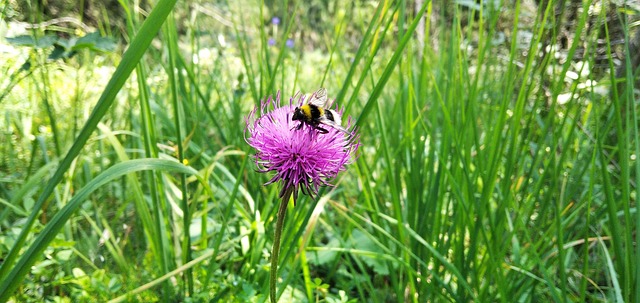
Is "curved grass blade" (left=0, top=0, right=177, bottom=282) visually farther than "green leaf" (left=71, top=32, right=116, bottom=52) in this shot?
No

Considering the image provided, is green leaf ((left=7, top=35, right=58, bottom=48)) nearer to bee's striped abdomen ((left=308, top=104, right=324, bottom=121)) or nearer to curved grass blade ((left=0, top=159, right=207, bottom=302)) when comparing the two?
curved grass blade ((left=0, top=159, right=207, bottom=302))

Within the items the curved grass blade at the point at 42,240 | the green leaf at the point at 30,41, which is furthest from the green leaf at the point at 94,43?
the curved grass blade at the point at 42,240

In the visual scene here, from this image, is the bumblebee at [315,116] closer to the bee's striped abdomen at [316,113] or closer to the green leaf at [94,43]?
the bee's striped abdomen at [316,113]

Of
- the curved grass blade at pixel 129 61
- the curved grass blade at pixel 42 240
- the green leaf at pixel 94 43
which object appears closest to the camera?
the curved grass blade at pixel 129 61

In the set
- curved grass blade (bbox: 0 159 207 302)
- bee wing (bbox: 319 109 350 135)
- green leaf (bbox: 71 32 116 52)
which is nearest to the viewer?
curved grass blade (bbox: 0 159 207 302)

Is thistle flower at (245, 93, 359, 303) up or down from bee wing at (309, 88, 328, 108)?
down

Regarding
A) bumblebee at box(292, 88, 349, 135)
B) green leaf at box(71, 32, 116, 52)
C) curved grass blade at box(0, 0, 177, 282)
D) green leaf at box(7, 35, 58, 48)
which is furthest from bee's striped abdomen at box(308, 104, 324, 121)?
green leaf at box(7, 35, 58, 48)

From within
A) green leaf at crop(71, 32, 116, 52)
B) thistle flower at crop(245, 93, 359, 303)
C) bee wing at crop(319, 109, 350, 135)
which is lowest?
thistle flower at crop(245, 93, 359, 303)

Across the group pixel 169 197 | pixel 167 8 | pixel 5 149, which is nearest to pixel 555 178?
pixel 167 8

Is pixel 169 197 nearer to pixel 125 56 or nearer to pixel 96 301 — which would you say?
pixel 96 301

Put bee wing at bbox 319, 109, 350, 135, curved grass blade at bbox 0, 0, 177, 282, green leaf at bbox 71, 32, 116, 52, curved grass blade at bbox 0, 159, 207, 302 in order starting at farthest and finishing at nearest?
green leaf at bbox 71, 32, 116, 52, bee wing at bbox 319, 109, 350, 135, curved grass blade at bbox 0, 159, 207, 302, curved grass blade at bbox 0, 0, 177, 282
